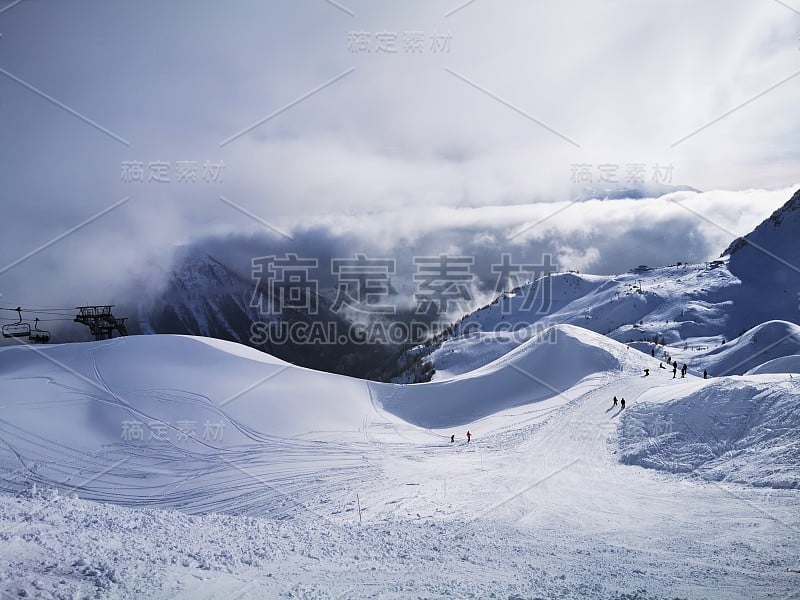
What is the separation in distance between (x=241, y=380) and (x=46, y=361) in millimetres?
11541

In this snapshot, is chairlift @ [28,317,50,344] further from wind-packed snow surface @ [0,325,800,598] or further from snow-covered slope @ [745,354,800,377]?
snow-covered slope @ [745,354,800,377]

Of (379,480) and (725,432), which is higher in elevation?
(725,432)

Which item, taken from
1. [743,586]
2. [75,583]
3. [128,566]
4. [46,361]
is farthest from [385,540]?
[46,361]

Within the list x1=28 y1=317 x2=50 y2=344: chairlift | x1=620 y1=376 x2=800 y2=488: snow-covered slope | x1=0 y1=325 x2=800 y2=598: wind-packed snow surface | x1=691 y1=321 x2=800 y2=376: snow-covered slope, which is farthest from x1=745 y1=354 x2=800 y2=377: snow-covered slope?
x1=28 y1=317 x2=50 y2=344: chairlift

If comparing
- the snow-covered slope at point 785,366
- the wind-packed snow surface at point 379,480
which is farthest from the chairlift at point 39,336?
the snow-covered slope at point 785,366

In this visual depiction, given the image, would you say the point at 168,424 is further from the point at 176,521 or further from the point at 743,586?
the point at 743,586

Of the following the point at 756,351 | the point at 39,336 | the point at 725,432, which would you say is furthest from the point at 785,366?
the point at 39,336

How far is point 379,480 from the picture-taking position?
20.0 meters

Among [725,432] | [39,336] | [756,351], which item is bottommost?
[725,432]

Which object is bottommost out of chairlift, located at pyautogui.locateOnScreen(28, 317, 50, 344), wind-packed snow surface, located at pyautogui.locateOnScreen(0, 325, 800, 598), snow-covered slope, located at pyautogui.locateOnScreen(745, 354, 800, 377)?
wind-packed snow surface, located at pyautogui.locateOnScreen(0, 325, 800, 598)

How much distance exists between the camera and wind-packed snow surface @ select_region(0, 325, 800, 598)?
9.36 meters

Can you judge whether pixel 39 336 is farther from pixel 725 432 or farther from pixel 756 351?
pixel 756 351

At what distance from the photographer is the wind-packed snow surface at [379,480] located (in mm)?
9359

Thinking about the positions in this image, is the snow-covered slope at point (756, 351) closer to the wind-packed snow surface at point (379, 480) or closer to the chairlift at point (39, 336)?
the wind-packed snow surface at point (379, 480)
